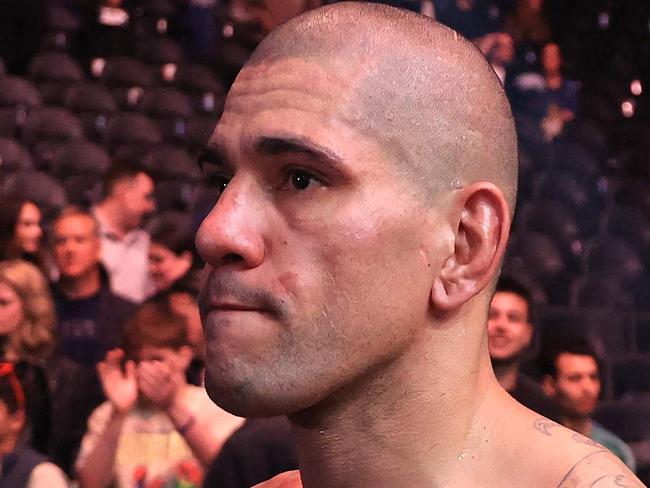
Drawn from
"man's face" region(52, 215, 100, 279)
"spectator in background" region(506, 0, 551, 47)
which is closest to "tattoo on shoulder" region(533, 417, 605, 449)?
"man's face" region(52, 215, 100, 279)

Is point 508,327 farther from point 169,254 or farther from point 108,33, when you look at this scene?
point 108,33

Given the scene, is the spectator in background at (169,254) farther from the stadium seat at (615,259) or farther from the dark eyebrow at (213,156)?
the dark eyebrow at (213,156)

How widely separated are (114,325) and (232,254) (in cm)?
230

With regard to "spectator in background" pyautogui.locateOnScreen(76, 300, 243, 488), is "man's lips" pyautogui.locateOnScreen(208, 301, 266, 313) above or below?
above

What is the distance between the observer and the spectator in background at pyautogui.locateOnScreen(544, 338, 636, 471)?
3.05 meters

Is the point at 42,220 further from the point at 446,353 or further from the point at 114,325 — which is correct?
the point at 446,353

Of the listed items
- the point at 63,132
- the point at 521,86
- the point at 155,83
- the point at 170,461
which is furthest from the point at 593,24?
the point at 170,461

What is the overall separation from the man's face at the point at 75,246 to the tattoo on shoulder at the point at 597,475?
8.28 feet

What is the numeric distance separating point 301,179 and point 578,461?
47 cm

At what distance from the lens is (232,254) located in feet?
4.23

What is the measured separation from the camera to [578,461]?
1.31 meters

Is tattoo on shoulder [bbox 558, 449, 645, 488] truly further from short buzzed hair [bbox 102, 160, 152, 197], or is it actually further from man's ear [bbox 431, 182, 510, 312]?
short buzzed hair [bbox 102, 160, 152, 197]

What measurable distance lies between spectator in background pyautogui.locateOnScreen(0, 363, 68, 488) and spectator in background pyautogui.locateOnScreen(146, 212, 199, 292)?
70cm

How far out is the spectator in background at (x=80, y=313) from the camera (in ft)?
10.3
